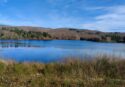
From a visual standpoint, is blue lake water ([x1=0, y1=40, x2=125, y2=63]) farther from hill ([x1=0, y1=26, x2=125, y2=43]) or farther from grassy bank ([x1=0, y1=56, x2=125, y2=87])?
hill ([x1=0, y1=26, x2=125, y2=43])

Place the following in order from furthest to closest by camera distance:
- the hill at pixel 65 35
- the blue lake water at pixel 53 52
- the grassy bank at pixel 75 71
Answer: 1. the hill at pixel 65 35
2. the blue lake water at pixel 53 52
3. the grassy bank at pixel 75 71

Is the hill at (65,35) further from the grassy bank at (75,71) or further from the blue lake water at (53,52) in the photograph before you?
the grassy bank at (75,71)

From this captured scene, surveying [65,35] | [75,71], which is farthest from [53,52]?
[65,35]

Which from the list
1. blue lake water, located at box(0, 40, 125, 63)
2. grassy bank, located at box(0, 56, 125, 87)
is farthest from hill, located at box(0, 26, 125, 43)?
grassy bank, located at box(0, 56, 125, 87)

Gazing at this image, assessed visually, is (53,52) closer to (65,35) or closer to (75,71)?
(75,71)

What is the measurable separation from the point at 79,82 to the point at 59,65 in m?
3.57

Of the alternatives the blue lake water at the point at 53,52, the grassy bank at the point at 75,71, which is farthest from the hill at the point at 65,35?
the grassy bank at the point at 75,71

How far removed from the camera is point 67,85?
20.2ft

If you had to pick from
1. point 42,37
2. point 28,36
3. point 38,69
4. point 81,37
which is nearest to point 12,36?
point 28,36

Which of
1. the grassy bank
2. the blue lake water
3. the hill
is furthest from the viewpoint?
the hill

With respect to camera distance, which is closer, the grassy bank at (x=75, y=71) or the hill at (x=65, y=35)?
the grassy bank at (x=75, y=71)

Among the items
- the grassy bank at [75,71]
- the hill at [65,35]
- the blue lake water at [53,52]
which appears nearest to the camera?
the grassy bank at [75,71]

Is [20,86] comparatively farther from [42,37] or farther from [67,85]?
[42,37]

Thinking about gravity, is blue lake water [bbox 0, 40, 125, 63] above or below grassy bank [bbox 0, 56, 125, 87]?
below
